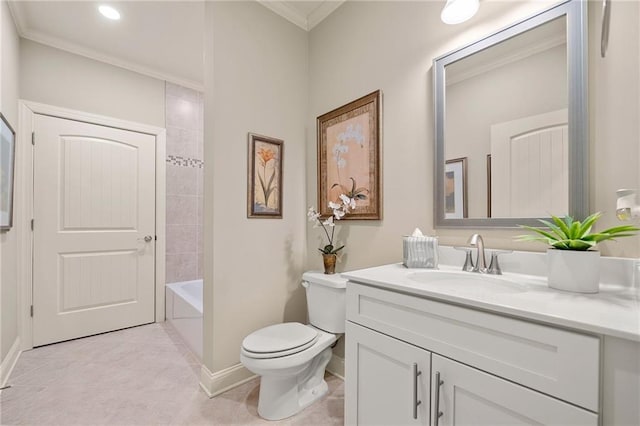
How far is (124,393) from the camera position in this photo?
66.1 inches

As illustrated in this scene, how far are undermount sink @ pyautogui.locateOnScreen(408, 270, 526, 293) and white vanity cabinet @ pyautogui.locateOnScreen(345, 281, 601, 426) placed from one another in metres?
0.26

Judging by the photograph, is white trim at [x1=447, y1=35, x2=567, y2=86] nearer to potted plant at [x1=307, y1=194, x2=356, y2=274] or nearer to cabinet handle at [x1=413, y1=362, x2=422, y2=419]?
potted plant at [x1=307, y1=194, x2=356, y2=274]

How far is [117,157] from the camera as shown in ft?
8.70

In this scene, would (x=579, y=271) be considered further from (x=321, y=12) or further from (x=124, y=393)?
(x=124, y=393)

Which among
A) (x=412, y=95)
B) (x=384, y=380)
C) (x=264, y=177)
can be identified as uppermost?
(x=412, y=95)

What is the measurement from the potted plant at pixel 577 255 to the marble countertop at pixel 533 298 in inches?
1.4

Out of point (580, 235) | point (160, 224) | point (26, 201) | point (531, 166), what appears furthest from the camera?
point (160, 224)

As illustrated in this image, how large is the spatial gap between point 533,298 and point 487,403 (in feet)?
1.08

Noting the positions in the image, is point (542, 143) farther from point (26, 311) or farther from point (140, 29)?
point (26, 311)

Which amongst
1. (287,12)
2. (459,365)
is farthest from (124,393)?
(287,12)

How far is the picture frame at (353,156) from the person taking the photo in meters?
1.67

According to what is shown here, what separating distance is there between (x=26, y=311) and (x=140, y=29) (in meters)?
2.52

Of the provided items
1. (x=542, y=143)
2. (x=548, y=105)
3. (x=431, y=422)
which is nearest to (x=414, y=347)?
(x=431, y=422)

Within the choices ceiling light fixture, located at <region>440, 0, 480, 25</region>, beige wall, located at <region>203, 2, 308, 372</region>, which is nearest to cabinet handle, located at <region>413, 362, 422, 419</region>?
beige wall, located at <region>203, 2, 308, 372</region>
